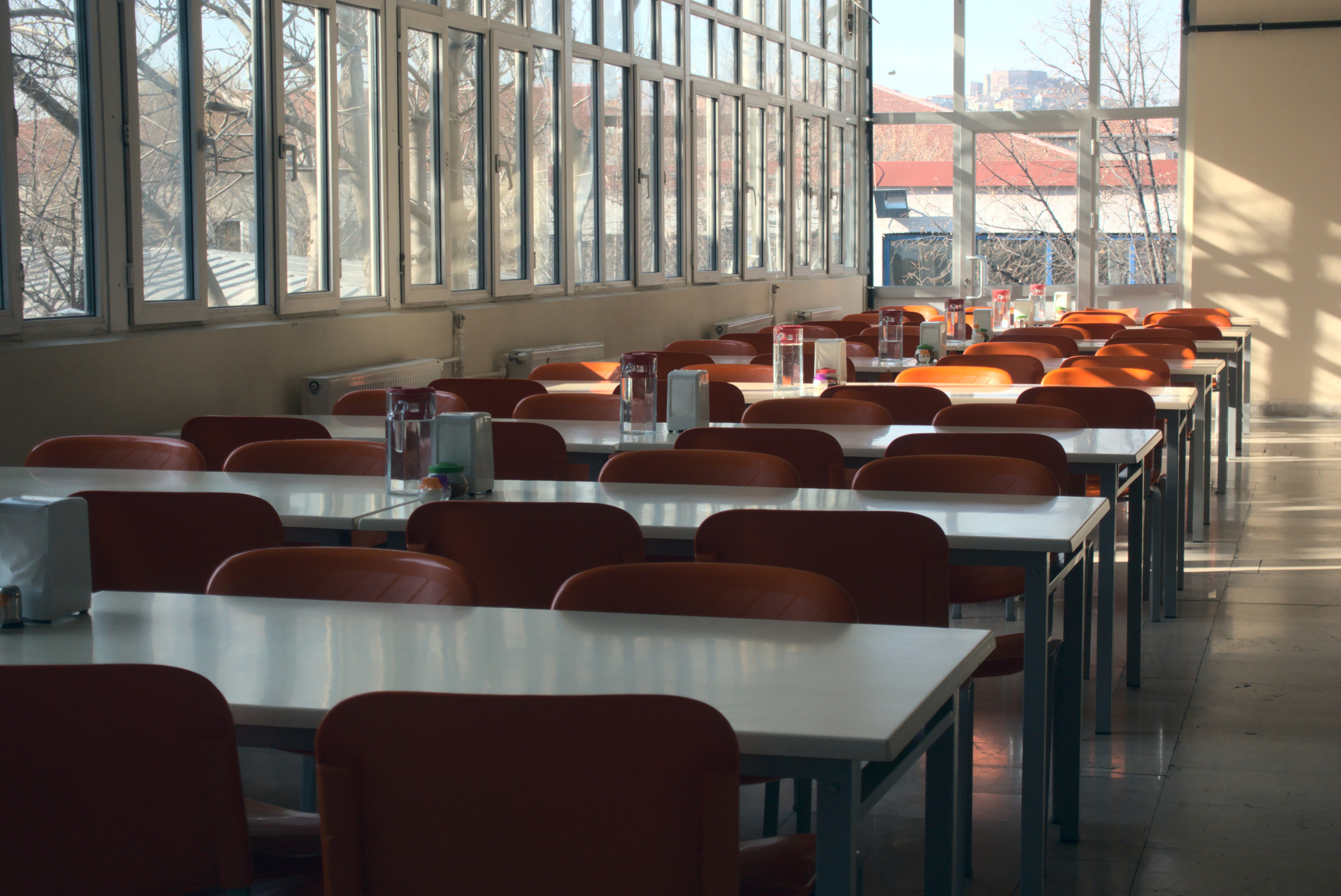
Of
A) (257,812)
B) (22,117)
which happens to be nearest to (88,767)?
(257,812)

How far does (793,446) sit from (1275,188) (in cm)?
939

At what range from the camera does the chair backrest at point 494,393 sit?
5.41 metres

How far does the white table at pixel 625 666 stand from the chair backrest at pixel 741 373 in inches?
160

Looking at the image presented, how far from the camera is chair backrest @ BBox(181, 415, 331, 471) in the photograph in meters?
4.33

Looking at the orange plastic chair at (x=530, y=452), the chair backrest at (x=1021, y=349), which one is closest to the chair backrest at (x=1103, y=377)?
the chair backrest at (x=1021, y=349)

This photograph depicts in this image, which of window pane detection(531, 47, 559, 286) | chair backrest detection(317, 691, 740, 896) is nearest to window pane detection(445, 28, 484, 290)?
window pane detection(531, 47, 559, 286)

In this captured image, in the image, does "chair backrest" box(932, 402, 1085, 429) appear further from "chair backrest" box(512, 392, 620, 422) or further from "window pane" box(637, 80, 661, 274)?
"window pane" box(637, 80, 661, 274)

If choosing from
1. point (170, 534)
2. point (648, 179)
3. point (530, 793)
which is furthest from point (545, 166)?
point (530, 793)

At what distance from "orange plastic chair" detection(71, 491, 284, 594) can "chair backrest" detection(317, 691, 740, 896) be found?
4.83 ft

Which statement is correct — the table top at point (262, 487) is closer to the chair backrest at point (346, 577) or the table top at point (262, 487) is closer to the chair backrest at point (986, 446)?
the chair backrest at point (346, 577)

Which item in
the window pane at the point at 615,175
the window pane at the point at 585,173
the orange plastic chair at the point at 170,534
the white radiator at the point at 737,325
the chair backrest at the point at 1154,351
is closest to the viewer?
the orange plastic chair at the point at 170,534

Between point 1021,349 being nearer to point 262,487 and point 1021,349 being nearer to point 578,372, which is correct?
point 578,372

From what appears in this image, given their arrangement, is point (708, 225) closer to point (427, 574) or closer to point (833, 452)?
point (833, 452)

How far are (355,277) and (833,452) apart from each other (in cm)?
353
